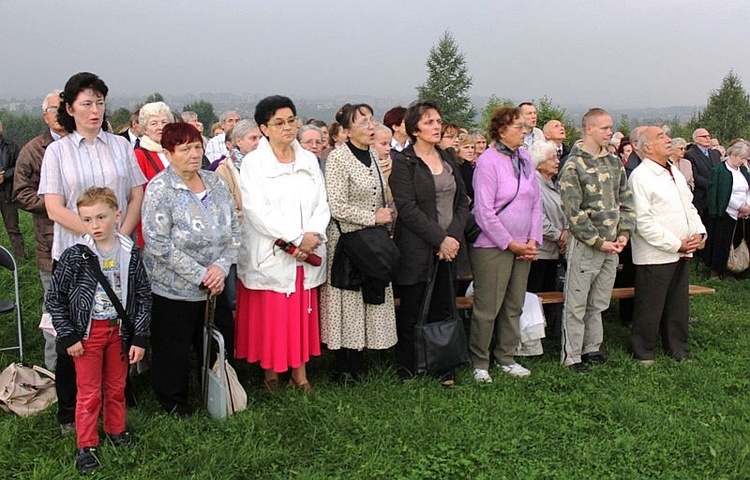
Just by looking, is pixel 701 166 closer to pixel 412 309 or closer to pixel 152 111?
pixel 412 309

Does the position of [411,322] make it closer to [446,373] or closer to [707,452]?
[446,373]

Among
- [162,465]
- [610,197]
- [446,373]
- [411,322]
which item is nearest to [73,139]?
[162,465]

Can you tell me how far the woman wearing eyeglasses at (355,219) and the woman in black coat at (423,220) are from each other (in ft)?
0.43

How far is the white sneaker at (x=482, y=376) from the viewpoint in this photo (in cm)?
526

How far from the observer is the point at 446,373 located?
5.12 metres

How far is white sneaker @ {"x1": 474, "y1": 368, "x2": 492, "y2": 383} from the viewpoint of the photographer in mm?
5258

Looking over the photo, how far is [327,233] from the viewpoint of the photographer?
16.1 ft

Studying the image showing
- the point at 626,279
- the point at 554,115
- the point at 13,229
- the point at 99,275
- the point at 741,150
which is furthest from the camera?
the point at 554,115

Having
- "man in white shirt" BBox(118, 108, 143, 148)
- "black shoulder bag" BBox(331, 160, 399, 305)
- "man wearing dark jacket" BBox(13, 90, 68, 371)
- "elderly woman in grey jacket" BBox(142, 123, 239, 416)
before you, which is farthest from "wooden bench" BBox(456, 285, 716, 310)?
"man wearing dark jacket" BBox(13, 90, 68, 371)

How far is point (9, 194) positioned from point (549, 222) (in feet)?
22.5

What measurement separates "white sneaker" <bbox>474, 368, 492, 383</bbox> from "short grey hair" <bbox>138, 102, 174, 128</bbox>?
3.11m

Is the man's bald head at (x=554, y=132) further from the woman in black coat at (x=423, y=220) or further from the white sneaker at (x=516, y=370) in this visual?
the white sneaker at (x=516, y=370)

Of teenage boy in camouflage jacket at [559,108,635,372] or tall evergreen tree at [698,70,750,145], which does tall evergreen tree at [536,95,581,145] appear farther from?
teenage boy in camouflage jacket at [559,108,635,372]

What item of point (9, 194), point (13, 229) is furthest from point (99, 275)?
point (13, 229)
